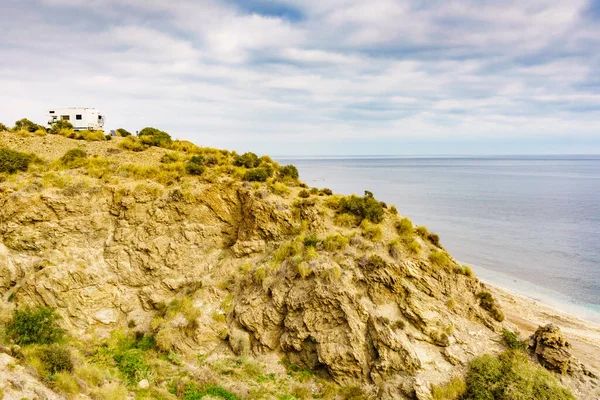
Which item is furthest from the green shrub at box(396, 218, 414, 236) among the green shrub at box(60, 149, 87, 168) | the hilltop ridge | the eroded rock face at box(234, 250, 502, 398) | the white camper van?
the white camper van

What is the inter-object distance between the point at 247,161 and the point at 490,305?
1762cm

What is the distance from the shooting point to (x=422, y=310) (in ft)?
53.0

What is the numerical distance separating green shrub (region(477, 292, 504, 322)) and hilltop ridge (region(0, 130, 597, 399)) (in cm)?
6

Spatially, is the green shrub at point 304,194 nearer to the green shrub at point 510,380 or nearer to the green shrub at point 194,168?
the green shrub at point 194,168

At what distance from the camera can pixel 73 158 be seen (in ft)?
78.1

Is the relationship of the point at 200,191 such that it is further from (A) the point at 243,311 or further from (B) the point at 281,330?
(B) the point at 281,330

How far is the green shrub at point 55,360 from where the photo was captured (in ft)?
42.2

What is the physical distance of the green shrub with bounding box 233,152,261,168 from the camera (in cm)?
2554

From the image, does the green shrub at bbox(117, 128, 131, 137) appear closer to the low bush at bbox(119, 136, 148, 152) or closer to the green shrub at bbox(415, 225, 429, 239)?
the low bush at bbox(119, 136, 148, 152)

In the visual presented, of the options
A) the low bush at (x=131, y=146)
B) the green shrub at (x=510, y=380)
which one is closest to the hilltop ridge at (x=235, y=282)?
the green shrub at (x=510, y=380)

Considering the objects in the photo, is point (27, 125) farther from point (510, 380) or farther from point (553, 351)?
point (553, 351)

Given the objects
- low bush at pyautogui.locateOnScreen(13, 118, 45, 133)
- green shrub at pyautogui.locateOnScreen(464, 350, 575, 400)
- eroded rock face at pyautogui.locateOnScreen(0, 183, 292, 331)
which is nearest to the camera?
green shrub at pyautogui.locateOnScreen(464, 350, 575, 400)

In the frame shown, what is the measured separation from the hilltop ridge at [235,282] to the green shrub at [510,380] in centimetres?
64

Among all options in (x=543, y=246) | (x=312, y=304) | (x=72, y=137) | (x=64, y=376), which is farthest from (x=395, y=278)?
(x=543, y=246)
